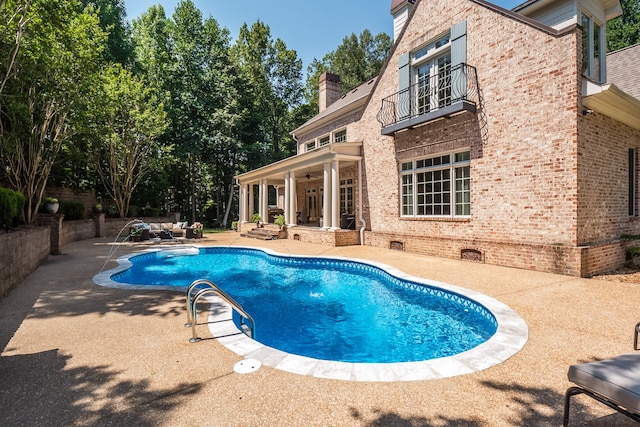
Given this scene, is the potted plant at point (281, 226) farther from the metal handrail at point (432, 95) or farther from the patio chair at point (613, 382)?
the patio chair at point (613, 382)

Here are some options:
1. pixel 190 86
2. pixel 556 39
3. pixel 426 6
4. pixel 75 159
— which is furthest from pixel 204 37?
pixel 556 39

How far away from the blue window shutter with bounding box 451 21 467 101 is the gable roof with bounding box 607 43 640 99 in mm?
5636

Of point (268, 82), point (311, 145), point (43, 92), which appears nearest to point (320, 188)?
point (311, 145)

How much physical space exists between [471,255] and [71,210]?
1958 centimetres

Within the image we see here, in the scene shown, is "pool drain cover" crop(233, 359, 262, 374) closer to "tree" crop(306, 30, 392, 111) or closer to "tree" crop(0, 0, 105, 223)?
"tree" crop(0, 0, 105, 223)

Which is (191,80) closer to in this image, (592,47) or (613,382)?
(592,47)

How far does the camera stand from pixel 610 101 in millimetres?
7344

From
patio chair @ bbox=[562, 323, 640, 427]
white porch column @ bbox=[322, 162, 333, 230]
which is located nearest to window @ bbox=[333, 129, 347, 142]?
white porch column @ bbox=[322, 162, 333, 230]

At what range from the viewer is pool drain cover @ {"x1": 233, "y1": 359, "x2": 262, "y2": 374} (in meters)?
2.98

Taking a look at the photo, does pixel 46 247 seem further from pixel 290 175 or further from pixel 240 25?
pixel 240 25

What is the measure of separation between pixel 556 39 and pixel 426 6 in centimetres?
492

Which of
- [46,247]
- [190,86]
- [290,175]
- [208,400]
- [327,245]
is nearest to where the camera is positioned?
[208,400]

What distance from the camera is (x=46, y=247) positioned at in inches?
390

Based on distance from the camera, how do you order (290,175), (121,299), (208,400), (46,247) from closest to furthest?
(208,400)
(121,299)
(46,247)
(290,175)
